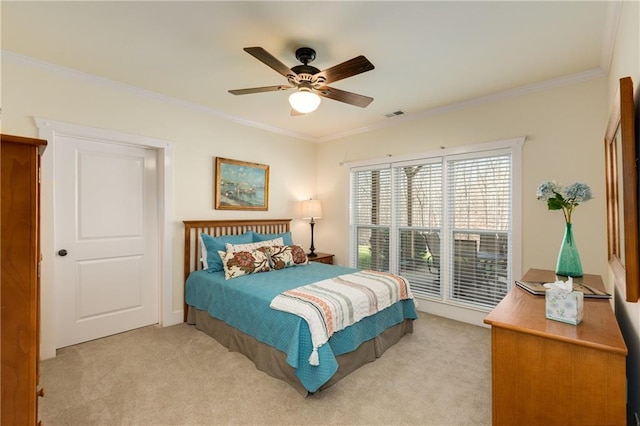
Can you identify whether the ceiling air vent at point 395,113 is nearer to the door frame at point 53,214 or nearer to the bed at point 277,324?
the bed at point 277,324

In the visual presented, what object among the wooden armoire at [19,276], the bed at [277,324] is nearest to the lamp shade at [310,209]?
the bed at [277,324]

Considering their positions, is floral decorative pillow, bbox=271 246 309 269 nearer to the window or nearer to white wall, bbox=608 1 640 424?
the window

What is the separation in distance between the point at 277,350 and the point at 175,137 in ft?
8.79

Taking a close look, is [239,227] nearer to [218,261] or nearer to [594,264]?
[218,261]

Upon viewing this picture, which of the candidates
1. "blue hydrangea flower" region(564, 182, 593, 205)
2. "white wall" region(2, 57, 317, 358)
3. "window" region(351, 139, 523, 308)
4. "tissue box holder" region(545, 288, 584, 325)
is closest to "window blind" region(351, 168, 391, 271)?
"window" region(351, 139, 523, 308)

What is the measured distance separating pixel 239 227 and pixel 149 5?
2.67 m

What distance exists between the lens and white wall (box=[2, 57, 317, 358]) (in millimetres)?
2645

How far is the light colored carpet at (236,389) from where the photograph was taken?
1956mm

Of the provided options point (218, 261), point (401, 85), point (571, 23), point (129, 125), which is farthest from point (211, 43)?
point (571, 23)

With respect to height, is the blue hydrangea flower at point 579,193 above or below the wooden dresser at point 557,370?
above

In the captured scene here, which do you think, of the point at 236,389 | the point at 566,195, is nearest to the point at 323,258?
the point at 236,389

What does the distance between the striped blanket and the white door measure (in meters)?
1.97

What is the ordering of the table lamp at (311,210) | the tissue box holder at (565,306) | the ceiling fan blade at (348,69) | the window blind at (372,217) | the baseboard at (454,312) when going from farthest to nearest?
the table lamp at (311,210), the window blind at (372,217), the baseboard at (454,312), the ceiling fan blade at (348,69), the tissue box holder at (565,306)

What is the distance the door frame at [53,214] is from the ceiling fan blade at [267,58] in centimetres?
198
